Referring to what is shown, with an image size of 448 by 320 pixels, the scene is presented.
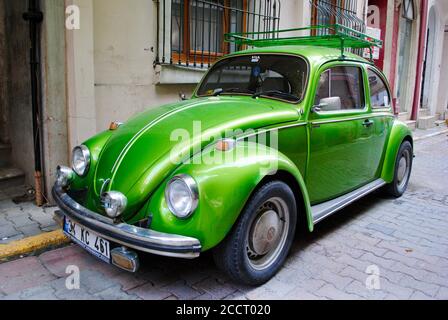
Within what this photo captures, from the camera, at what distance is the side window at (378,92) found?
4586mm

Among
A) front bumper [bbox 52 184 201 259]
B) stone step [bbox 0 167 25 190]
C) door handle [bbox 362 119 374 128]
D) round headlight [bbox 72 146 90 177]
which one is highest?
door handle [bbox 362 119 374 128]

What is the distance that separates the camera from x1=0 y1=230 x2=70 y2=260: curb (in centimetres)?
332

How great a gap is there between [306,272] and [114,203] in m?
1.58

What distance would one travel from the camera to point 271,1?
6.77 metres

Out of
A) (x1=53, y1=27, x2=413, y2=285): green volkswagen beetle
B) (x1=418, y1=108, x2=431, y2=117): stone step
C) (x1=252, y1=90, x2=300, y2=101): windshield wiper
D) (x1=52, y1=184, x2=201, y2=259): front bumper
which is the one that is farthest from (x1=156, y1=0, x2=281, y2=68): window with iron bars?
(x1=418, y1=108, x2=431, y2=117): stone step

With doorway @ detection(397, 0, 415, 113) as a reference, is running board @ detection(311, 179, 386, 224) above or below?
below

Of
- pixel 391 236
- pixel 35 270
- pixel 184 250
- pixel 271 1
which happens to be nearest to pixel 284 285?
pixel 184 250

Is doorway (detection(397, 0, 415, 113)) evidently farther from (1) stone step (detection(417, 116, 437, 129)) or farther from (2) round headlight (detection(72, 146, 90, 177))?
(2) round headlight (detection(72, 146, 90, 177))

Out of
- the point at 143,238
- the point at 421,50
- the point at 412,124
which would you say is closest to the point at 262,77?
the point at 143,238

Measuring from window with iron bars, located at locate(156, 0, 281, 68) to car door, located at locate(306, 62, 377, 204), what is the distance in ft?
7.25

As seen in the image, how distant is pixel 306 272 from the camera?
322cm

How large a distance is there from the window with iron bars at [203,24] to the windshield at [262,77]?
128 cm

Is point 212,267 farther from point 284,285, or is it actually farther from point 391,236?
point 391,236

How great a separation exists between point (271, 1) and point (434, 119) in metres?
8.74
